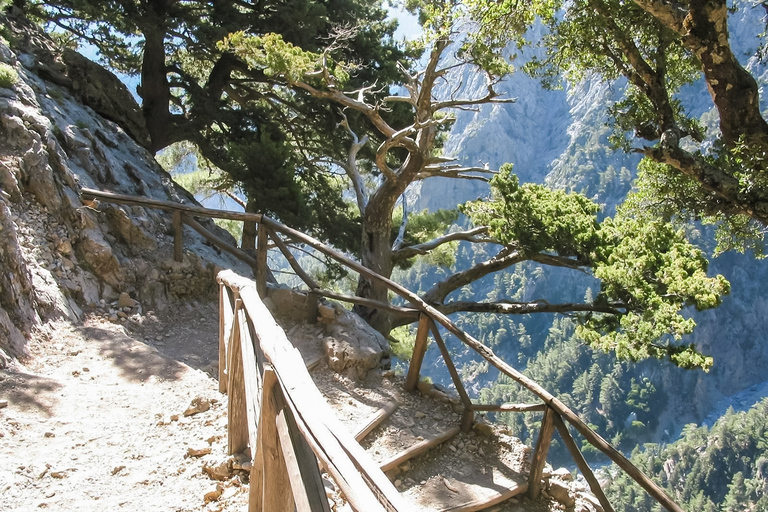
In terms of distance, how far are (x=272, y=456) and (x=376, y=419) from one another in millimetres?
2743

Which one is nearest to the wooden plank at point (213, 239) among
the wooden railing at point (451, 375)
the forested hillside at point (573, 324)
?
the wooden railing at point (451, 375)

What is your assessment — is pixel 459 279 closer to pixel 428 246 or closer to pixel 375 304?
pixel 428 246

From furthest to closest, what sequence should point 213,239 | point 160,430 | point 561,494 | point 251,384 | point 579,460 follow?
point 213,239 → point 561,494 → point 579,460 → point 160,430 → point 251,384

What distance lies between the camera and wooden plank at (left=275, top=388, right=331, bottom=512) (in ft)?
4.30

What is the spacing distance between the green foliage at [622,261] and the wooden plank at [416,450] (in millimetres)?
2186

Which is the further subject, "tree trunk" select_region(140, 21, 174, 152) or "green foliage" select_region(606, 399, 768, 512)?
"green foliage" select_region(606, 399, 768, 512)

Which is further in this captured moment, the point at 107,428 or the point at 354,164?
the point at 354,164

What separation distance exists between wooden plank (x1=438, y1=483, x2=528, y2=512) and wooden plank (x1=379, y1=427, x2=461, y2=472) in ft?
1.54

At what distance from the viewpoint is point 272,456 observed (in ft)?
5.36

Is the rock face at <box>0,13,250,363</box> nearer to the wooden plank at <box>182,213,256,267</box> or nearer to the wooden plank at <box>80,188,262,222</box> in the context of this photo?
the wooden plank at <box>80,188,262,222</box>

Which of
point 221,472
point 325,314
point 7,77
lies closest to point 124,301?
point 325,314

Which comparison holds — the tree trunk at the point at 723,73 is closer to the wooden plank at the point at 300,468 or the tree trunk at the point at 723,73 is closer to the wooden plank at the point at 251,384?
the wooden plank at the point at 251,384

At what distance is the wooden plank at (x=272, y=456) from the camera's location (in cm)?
159

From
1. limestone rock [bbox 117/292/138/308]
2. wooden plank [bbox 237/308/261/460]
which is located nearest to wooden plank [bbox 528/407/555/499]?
wooden plank [bbox 237/308/261/460]
